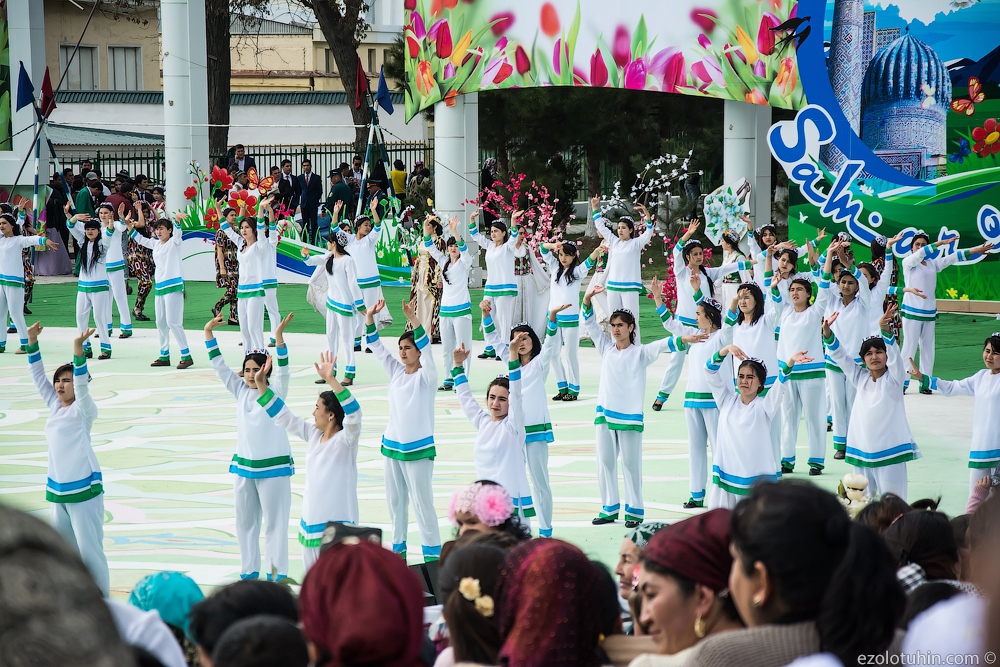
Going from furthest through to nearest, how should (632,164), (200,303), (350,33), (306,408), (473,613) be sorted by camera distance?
(350,33)
(632,164)
(200,303)
(306,408)
(473,613)

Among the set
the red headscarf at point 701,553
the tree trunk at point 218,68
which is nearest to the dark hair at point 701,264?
the red headscarf at point 701,553

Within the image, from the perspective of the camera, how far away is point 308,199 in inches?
902

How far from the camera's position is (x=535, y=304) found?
14633mm

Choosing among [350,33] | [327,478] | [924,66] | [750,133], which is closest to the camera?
[327,478]

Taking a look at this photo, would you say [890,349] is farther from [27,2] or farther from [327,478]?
[27,2]

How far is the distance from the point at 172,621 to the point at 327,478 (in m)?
3.03

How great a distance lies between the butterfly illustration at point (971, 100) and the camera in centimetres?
1634

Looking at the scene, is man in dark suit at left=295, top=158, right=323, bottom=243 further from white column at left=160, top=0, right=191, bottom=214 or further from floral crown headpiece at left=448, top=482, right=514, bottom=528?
floral crown headpiece at left=448, top=482, right=514, bottom=528

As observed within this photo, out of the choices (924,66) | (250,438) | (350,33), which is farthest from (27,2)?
(250,438)

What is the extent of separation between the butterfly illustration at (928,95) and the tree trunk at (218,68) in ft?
47.3

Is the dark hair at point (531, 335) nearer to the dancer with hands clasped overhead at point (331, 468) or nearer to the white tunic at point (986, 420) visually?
the dancer with hands clasped overhead at point (331, 468)

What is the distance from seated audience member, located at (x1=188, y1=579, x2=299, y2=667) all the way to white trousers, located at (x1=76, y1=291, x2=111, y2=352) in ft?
41.4

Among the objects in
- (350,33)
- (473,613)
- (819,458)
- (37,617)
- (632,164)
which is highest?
(350,33)

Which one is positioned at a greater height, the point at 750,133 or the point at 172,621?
the point at 750,133
